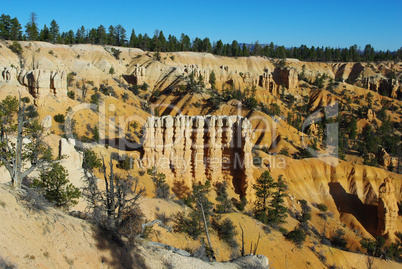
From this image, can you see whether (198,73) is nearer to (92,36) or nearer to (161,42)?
(161,42)

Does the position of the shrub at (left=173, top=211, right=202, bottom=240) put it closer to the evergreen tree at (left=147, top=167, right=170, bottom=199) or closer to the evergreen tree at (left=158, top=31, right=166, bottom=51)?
the evergreen tree at (left=147, top=167, right=170, bottom=199)

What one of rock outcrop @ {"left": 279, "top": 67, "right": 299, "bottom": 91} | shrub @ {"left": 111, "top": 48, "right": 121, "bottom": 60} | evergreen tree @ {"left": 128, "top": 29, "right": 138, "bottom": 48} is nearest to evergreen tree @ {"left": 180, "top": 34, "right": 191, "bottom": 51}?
evergreen tree @ {"left": 128, "top": 29, "right": 138, "bottom": 48}

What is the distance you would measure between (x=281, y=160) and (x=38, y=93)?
3362cm

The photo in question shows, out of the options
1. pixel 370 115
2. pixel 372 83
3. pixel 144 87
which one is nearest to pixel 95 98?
pixel 144 87

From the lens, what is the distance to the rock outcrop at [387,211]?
30.8 m

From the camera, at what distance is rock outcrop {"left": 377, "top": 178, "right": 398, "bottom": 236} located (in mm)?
30766

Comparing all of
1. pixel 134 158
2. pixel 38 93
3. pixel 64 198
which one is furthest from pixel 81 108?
pixel 64 198

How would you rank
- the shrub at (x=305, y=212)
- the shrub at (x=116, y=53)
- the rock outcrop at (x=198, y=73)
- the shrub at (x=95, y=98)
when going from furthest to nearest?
1. the shrub at (x=116, y=53)
2. the rock outcrop at (x=198, y=73)
3. the shrub at (x=95, y=98)
4. the shrub at (x=305, y=212)

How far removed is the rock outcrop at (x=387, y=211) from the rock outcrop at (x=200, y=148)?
1538 centimetres

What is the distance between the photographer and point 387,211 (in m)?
30.6

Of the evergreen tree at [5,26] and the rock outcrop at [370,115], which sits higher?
the evergreen tree at [5,26]

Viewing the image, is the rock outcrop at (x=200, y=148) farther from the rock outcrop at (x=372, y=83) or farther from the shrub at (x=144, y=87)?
the rock outcrop at (x=372, y=83)

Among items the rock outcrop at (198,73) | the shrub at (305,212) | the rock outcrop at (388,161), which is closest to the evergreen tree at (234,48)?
the rock outcrop at (198,73)

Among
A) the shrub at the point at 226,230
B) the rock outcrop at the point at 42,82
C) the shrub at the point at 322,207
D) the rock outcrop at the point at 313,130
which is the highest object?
the rock outcrop at the point at 42,82
